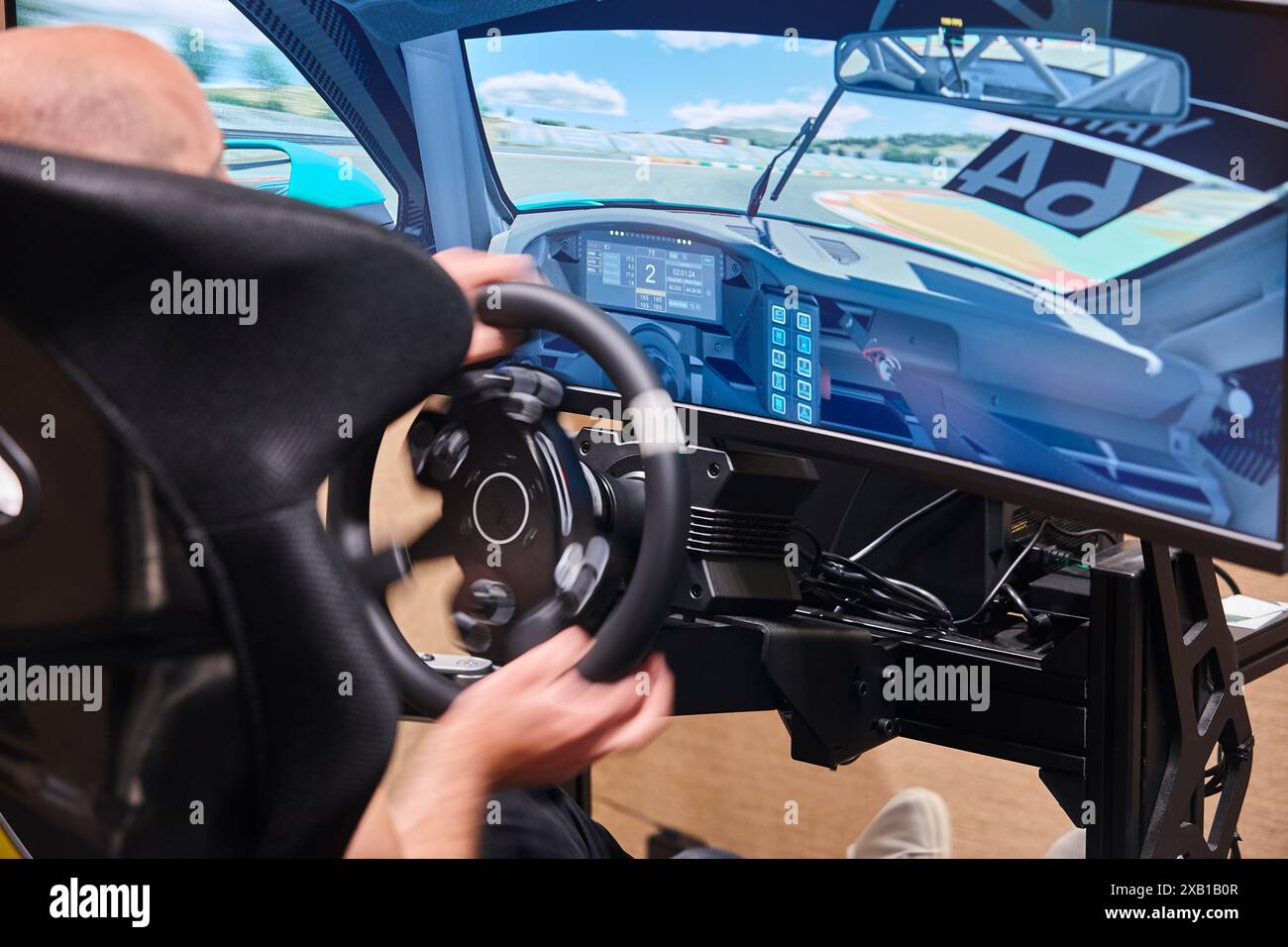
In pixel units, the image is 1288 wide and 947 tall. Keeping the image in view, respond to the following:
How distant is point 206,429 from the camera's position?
0.51 meters

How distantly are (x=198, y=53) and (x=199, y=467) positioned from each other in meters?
1.09

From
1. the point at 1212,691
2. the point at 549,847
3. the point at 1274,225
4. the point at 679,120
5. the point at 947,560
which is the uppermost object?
the point at 679,120

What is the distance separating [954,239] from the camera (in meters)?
0.99

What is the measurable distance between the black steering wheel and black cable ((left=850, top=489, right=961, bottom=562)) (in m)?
0.36

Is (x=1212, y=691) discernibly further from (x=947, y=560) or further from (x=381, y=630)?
(x=381, y=630)

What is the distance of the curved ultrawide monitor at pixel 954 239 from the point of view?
2.82 feet

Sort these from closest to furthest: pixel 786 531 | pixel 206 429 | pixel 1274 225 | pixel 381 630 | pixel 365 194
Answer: pixel 206 429
pixel 1274 225
pixel 381 630
pixel 786 531
pixel 365 194

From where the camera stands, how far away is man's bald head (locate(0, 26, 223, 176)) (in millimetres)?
599

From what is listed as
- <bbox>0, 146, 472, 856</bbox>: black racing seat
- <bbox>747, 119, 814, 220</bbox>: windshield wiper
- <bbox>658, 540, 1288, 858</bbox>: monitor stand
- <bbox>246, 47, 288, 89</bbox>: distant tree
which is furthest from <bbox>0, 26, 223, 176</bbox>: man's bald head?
<bbox>246, 47, 288, 89</bbox>: distant tree

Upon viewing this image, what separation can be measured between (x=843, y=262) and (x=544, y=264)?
34cm

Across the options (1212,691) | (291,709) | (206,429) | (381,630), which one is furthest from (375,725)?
(1212,691)

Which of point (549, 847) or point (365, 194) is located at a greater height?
point (365, 194)

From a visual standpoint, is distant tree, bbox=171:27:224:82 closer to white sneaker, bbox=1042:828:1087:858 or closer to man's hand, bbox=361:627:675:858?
man's hand, bbox=361:627:675:858
